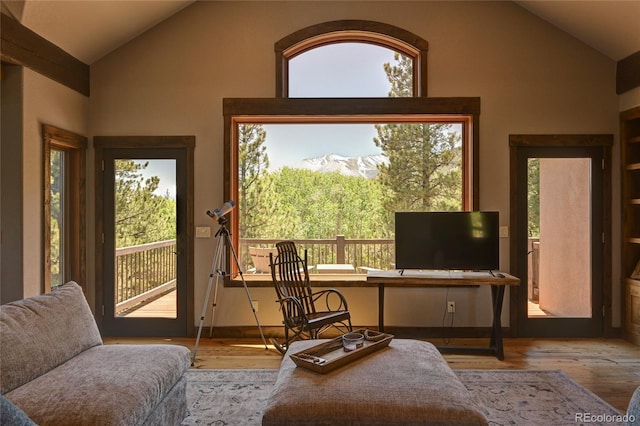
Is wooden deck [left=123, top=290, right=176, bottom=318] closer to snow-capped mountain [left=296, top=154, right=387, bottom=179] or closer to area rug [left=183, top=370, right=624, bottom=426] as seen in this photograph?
area rug [left=183, top=370, right=624, bottom=426]

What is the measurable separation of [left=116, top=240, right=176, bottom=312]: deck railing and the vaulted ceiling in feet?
6.98

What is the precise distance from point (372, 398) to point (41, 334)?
1.75 m

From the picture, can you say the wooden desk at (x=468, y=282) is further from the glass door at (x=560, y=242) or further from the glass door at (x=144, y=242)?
the glass door at (x=144, y=242)

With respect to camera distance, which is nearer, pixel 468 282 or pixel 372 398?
pixel 372 398

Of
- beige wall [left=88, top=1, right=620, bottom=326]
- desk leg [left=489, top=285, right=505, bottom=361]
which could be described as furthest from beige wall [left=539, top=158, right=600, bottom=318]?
desk leg [left=489, top=285, right=505, bottom=361]

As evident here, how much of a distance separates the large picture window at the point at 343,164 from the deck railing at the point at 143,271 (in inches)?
31.2

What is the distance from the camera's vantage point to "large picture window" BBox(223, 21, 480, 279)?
4.47m

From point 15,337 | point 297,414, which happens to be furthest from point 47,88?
point 297,414

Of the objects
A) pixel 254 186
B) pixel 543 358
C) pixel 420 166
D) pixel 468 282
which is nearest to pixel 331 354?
pixel 468 282

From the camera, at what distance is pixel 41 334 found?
2.12 m

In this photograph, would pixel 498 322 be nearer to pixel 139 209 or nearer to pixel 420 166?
pixel 420 166

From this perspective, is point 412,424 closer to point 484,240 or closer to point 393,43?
point 484,240

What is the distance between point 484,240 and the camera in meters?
3.93

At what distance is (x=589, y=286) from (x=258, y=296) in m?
3.64
